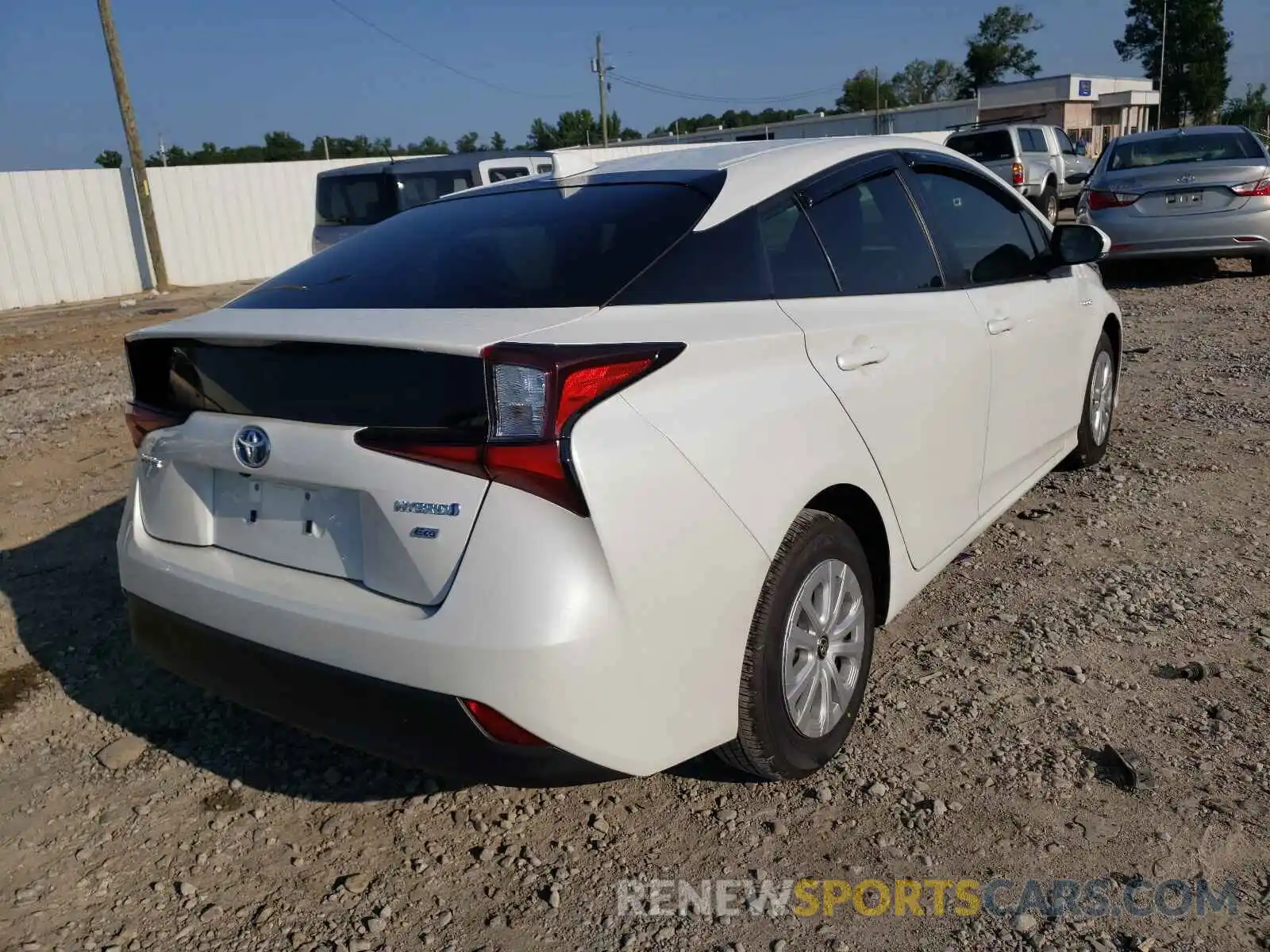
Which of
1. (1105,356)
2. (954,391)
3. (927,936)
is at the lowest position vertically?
(927,936)

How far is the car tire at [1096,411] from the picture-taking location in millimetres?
4953

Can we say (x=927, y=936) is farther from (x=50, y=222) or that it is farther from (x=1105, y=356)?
(x=50, y=222)

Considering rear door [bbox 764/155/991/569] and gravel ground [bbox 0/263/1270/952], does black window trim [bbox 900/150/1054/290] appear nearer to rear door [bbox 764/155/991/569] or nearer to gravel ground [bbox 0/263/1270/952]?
rear door [bbox 764/155/991/569]

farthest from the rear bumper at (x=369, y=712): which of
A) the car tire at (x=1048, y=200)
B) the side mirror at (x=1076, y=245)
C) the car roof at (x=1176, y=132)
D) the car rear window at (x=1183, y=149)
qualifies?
the car tire at (x=1048, y=200)

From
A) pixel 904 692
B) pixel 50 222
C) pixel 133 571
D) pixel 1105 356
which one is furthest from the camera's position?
pixel 50 222

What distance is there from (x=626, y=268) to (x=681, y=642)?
0.92m

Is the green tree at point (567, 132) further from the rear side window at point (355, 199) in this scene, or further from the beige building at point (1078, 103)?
the rear side window at point (355, 199)

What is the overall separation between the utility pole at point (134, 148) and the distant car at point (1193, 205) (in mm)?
16342

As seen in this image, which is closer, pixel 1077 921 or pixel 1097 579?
pixel 1077 921

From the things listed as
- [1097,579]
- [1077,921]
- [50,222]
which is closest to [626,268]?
[1077,921]

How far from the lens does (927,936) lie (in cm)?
228

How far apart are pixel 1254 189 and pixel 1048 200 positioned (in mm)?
9406

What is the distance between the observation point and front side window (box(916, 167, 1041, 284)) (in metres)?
3.65

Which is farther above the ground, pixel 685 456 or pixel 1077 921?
pixel 685 456
